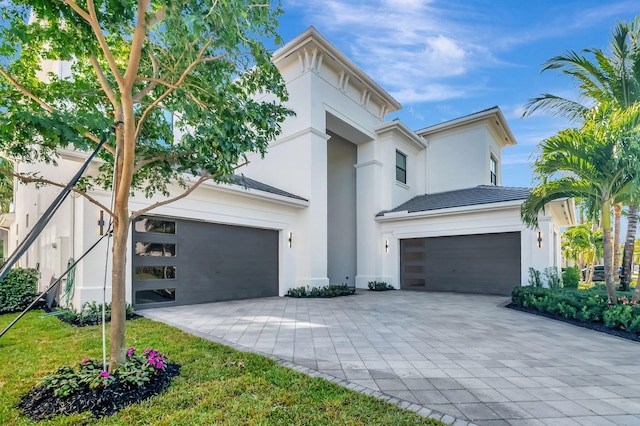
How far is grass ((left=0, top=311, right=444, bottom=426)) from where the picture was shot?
8.61 feet

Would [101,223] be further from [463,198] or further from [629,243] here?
[629,243]

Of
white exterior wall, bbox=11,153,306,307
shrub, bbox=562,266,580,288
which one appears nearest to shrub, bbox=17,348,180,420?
white exterior wall, bbox=11,153,306,307

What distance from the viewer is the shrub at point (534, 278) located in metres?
9.88

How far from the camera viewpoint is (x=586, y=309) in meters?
6.55

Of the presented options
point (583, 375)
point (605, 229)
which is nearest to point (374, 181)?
point (605, 229)

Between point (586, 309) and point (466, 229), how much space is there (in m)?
5.11

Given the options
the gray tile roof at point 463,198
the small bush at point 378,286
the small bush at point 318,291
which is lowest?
the small bush at point 378,286

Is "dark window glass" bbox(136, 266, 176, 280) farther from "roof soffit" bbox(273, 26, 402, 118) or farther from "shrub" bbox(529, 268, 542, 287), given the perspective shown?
"shrub" bbox(529, 268, 542, 287)

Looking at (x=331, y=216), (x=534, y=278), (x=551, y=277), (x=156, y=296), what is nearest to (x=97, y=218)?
(x=156, y=296)

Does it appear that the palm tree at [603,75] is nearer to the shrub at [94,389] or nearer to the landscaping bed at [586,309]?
the landscaping bed at [586,309]

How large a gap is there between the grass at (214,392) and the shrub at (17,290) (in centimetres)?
359

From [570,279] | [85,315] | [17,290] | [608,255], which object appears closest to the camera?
[85,315]

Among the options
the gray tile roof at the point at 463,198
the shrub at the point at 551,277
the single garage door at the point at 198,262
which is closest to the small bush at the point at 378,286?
the gray tile roof at the point at 463,198

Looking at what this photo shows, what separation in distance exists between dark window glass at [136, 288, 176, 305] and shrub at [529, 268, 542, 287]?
34.9 feet
